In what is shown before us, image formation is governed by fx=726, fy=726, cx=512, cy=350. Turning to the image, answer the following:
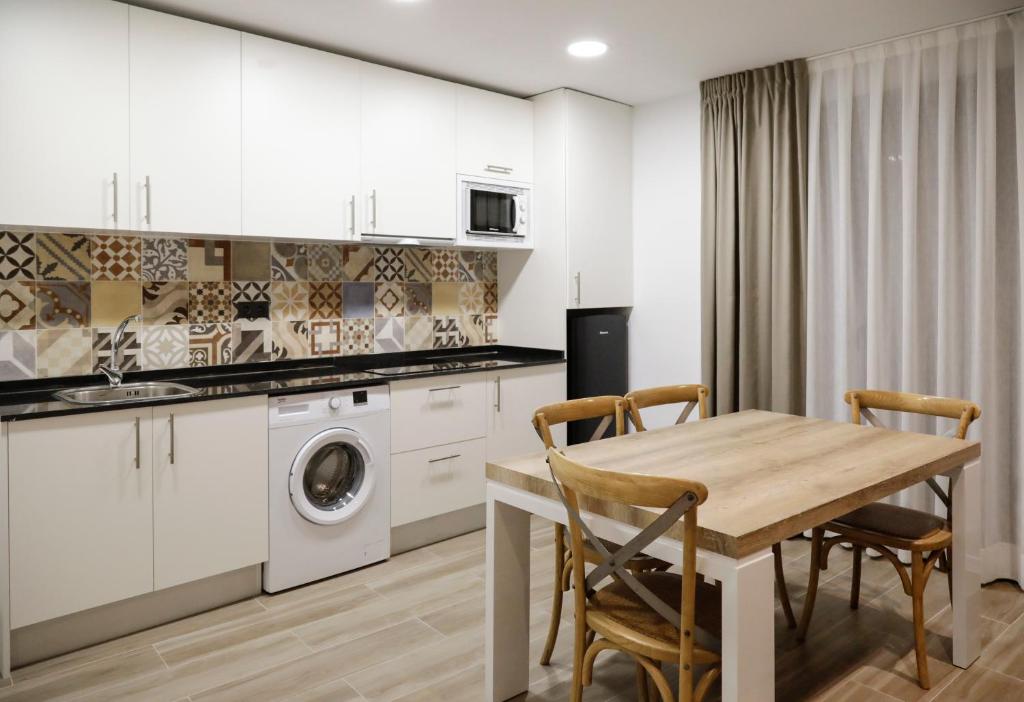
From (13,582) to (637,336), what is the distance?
11.1ft

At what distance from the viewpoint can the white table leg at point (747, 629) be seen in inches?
60.5

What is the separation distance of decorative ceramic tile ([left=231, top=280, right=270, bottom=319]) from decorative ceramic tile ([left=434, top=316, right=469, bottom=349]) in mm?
1034

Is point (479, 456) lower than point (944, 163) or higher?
lower

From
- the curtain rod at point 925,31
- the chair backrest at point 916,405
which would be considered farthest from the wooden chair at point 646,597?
the curtain rod at point 925,31

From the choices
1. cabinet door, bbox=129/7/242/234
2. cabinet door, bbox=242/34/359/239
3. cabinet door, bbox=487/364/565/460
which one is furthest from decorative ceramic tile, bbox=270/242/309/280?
cabinet door, bbox=487/364/565/460

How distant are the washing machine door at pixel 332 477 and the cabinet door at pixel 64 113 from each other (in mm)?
1195

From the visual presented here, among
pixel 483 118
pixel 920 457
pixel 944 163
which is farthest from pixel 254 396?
pixel 944 163

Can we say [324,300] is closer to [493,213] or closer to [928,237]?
[493,213]

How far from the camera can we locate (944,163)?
323cm

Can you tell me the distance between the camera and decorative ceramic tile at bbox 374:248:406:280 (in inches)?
157

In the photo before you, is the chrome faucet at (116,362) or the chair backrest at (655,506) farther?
the chrome faucet at (116,362)

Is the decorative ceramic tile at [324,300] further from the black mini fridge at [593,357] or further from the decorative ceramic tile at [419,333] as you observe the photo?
the black mini fridge at [593,357]

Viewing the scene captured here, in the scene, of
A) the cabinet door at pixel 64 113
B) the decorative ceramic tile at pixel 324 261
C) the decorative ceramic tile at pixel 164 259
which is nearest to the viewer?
the cabinet door at pixel 64 113

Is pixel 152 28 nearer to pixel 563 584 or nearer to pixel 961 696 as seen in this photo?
pixel 563 584
